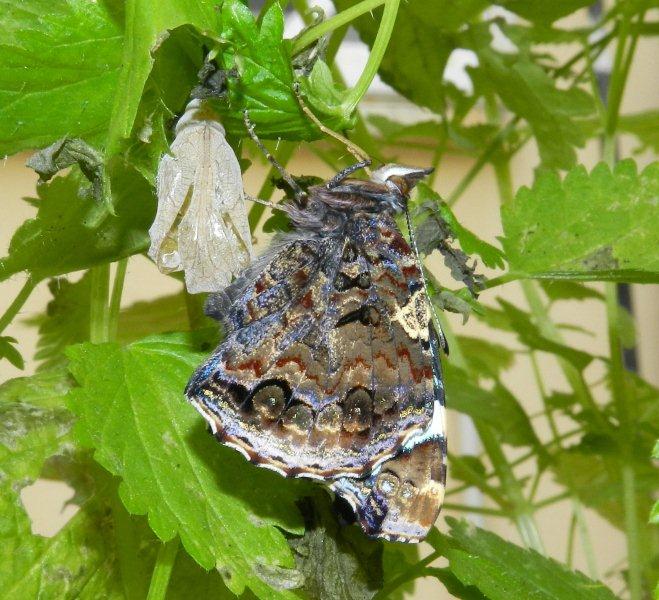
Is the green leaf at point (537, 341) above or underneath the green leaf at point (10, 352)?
above

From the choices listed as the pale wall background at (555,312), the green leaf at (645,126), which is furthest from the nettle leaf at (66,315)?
the green leaf at (645,126)

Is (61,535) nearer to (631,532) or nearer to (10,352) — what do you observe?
(10,352)

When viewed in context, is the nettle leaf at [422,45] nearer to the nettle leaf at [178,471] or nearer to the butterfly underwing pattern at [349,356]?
the butterfly underwing pattern at [349,356]

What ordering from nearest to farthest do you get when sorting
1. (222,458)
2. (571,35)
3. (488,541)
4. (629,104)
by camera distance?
(222,458), (488,541), (571,35), (629,104)

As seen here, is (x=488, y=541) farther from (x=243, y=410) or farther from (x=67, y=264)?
(x=67, y=264)

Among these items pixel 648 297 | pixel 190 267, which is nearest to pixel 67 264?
pixel 190 267

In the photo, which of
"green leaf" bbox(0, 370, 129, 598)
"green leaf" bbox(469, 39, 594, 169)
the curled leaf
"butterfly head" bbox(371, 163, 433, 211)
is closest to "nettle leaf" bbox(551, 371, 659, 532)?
"green leaf" bbox(469, 39, 594, 169)
